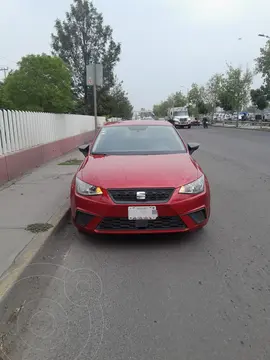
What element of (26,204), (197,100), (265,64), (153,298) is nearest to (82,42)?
(265,64)

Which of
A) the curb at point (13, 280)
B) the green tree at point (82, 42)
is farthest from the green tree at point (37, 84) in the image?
the green tree at point (82, 42)

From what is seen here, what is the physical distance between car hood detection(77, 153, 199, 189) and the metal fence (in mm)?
4035

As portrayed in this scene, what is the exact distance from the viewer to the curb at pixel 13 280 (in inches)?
111

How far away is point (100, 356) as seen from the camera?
8.20 ft

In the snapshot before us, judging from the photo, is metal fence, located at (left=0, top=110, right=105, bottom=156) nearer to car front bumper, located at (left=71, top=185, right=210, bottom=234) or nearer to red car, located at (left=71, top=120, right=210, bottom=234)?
red car, located at (left=71, top=120, right=210, bottom=234)

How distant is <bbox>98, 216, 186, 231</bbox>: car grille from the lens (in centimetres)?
422

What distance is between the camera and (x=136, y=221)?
421 centimetres

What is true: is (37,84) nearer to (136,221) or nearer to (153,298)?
(136,221)

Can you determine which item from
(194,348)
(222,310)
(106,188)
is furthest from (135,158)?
(194,348)

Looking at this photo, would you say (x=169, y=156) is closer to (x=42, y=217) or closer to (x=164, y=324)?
(x=42, y=217)

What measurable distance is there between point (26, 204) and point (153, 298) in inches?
140

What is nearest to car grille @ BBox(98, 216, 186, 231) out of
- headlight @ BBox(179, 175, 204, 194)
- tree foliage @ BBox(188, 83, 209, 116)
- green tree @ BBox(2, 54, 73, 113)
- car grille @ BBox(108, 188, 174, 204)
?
car grille @ BBox(108, 188, 174, 204)

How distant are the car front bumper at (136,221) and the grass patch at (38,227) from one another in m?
0.72

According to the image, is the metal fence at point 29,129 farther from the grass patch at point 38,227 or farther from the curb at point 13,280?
the curb at point 13,280
